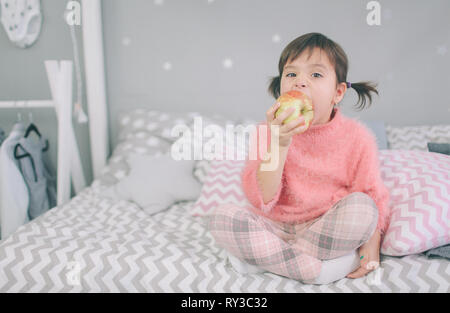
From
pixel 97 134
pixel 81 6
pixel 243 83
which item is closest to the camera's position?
pixel 243 83

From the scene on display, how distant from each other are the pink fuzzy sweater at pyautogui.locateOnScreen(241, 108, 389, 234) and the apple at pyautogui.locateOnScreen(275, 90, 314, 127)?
5.7 inches

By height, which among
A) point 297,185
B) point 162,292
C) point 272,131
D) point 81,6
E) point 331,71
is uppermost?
point 81,6

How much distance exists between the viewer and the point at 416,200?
74 cm

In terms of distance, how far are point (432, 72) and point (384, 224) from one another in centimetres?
39

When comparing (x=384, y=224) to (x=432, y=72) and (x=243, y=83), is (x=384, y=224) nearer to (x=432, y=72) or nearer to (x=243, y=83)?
(x=432, y=72)

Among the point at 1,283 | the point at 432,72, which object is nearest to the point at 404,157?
the point at 432,72

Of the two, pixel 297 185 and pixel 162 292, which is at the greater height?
pixel 297 185

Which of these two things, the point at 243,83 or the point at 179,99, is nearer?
the point at 243,83

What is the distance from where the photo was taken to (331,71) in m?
0.65

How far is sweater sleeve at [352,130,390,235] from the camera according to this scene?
28.6 inches

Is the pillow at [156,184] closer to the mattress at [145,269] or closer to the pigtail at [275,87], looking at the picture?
the mattress at [145,269]

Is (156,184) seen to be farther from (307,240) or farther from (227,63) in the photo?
(307,240)
